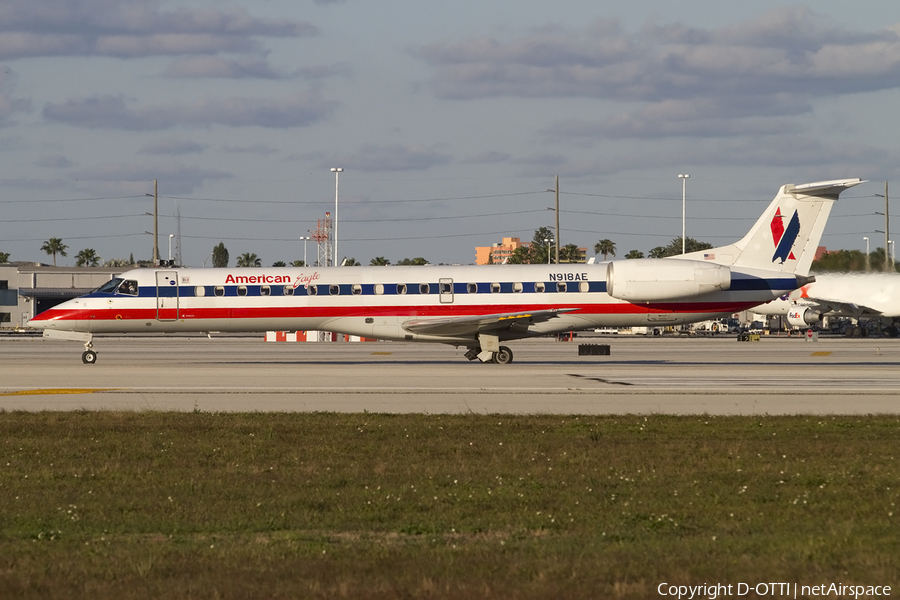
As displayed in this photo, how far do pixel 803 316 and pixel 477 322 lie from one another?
47.5 meters

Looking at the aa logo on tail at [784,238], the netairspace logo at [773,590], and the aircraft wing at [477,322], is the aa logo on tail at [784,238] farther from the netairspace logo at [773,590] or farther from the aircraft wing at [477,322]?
the netairspace logo at [773,590]

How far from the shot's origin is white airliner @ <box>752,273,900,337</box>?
6125cm

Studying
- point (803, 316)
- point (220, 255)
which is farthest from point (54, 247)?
point (803, 316)

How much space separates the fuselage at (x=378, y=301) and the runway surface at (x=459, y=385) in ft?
5.04

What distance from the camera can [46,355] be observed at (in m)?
44.2

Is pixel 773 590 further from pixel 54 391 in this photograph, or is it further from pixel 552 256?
pixel 552 256

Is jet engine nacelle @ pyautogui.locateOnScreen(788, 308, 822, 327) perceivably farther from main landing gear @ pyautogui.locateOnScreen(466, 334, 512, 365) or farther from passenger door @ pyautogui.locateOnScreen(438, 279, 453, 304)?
passenger door @ pyautogui.locateOnScreen(438, 279, 453, 304)

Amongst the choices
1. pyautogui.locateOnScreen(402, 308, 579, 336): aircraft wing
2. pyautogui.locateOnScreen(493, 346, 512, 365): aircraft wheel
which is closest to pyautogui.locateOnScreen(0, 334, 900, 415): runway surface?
pyautogui.locateOnScreen(493, 346, 512, 365): aircraft wheel

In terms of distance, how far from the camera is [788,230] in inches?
1367

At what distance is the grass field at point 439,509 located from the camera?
7.32 meters

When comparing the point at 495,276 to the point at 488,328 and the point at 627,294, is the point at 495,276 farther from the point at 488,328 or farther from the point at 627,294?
the point at 627,294

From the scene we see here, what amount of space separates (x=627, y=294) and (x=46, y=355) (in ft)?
90.0

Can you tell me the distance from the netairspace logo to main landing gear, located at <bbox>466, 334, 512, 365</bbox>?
27491 mm

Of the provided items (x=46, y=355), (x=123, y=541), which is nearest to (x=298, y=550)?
(x=123, y=541)
